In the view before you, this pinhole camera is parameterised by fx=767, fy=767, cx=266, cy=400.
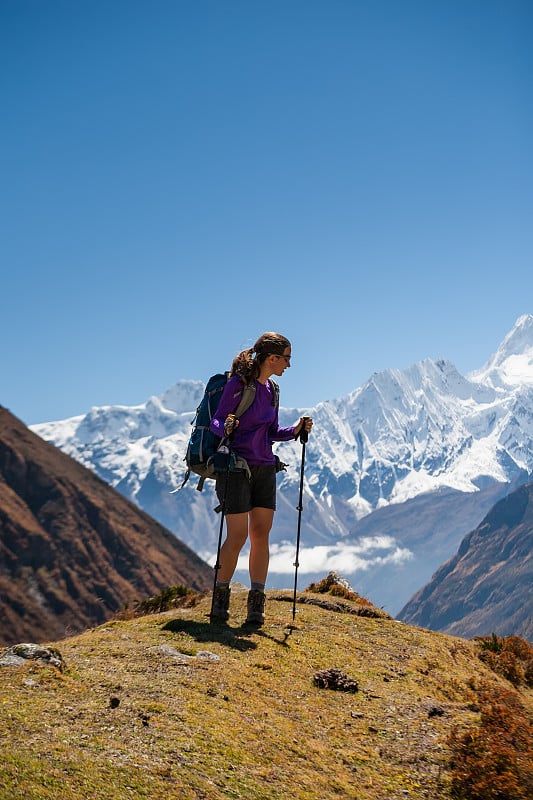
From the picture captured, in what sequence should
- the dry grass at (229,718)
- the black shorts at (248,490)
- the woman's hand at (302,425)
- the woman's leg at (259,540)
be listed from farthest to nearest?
the woman's hand at (302,425) < the woman's leg at (259,540) < the black shorts at (248,490) < the dry grass at (229,718)

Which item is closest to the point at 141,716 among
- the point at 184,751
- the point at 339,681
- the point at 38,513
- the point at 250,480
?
the point at 184,751

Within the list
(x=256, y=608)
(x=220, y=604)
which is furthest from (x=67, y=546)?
(x=256, y=608)

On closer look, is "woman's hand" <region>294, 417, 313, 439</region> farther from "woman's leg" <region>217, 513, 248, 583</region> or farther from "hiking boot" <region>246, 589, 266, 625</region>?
"hiking boot" <region>246, 589, 266, 625</region>

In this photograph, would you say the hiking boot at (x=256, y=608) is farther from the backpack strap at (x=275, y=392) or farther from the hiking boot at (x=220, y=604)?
the backpack strap at (x=275, y=392)

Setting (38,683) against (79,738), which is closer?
(79,738)

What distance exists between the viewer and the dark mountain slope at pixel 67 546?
110 meters

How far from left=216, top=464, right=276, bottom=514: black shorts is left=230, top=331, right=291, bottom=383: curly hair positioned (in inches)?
51.8

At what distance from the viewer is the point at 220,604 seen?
10.7 m

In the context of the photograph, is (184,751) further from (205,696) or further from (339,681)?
(339,681)

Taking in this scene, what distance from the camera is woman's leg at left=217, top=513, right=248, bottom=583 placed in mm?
10438

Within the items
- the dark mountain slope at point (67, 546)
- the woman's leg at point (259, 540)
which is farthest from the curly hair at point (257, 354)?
the dark mountain slope at point (67, 546)

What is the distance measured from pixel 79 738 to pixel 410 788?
8.43ft

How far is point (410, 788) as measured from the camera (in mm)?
5961

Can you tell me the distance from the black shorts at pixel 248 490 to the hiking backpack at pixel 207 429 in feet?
1.01
